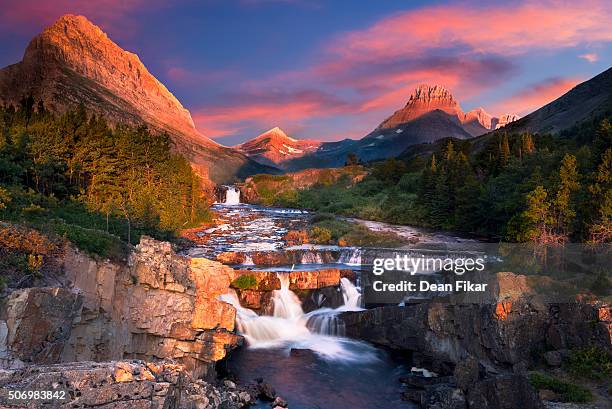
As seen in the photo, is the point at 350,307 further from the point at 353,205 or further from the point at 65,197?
the point at 353,205

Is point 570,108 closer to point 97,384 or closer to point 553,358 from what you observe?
point 553,358

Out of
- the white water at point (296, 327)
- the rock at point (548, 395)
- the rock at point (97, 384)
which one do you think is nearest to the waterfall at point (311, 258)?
the white water at point (296, 327)

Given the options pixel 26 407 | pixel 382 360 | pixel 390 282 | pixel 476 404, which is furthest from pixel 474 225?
pixel 26 407

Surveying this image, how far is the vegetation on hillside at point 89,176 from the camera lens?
104ft

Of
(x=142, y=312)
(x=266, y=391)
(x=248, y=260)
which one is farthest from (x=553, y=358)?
(x=248, y=260)

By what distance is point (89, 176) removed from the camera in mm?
42875

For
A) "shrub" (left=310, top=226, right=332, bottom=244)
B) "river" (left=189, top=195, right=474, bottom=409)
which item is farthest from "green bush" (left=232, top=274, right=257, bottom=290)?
"shrub" (left=310, top=226, right=332, bottom=244)

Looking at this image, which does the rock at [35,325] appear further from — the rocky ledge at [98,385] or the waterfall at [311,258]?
the waterfall at [311,258]

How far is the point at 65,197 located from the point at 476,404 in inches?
Result: 1376

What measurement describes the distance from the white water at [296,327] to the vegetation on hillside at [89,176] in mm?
11264

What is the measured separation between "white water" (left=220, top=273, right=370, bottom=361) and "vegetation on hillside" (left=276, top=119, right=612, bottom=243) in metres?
13.8

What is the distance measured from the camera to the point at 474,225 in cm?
5081

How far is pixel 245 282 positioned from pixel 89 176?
23702 mm

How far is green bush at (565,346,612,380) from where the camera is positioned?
658 inches
